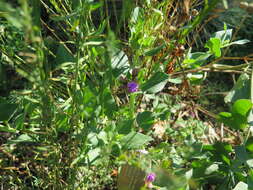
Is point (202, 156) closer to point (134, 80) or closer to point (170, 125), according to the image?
point (134, 80)

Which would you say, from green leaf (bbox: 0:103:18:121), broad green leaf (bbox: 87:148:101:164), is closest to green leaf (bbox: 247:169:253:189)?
broad green leaf (bbox: 87:148:101:164)

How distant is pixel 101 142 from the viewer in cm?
68

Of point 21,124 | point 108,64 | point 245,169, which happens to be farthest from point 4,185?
point 245,169

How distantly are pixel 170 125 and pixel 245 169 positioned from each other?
435 mm

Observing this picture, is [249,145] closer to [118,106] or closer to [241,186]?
[241,186]

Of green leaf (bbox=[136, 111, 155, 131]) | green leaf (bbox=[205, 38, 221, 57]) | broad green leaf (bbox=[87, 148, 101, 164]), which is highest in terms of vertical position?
green leaf (bbox=[205, 38, 221, 57])

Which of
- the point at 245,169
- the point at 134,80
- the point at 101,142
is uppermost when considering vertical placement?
the point at 134,80

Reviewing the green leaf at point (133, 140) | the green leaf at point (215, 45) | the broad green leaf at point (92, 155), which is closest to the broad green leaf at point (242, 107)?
the green leaf at point (215, 45)

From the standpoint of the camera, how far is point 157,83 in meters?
0.78

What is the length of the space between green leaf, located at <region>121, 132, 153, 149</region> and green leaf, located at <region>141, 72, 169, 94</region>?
0.36 ft

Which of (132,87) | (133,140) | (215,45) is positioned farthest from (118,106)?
(215,45)

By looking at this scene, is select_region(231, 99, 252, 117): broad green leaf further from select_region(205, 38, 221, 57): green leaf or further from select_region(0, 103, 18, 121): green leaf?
select_region(0, 103, 18, 121): green leaf

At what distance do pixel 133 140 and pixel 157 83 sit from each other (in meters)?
0.14

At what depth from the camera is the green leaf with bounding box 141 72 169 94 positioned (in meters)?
0.78
